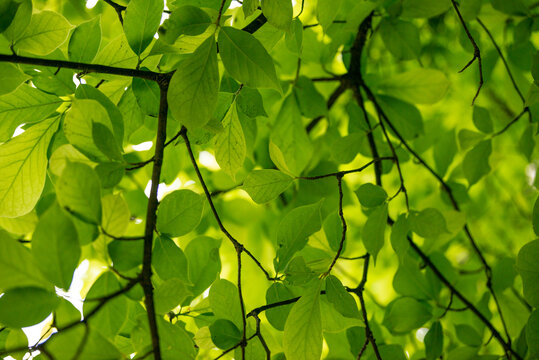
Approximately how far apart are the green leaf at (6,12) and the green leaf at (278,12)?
23 cm

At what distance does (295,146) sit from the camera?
814 millimetres

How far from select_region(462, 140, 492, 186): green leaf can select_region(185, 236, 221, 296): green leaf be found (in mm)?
470

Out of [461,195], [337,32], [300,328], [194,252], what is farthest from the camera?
[461,195]

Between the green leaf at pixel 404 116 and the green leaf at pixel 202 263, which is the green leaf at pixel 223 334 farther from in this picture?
the green leaf at pixel 404 116

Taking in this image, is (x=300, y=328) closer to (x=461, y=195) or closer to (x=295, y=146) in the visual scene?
(x=295, y=146)

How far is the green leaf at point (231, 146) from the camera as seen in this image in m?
0.54

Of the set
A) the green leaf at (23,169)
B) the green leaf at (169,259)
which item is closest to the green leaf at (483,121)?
the green leaf at (169,259)

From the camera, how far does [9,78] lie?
1.43ft

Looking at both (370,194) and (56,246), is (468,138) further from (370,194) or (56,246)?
(56,246)

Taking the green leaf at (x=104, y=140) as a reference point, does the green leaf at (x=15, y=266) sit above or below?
below

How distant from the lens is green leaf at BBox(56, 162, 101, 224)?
0.36m

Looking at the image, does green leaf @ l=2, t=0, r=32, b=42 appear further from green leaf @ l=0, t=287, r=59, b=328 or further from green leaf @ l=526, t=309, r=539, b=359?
green leaf @ l=526, t=309, r=539, b=359

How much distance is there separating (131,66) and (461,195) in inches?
27.8

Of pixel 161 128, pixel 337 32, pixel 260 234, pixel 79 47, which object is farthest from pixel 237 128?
pixel 260 234
